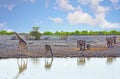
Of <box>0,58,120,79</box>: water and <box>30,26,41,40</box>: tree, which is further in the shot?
<box>30,26,41,40</box>: tree

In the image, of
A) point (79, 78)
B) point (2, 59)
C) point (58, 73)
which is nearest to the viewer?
point (79, 78)

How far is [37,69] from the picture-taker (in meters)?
17.7

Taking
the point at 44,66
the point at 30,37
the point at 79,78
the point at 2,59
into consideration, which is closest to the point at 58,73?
the point at 79,78

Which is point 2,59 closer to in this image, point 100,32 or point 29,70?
point 29,70

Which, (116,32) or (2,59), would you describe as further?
(116,32)

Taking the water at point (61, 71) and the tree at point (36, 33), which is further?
the tree at point (36, 33)

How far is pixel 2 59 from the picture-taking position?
2259 centimetres

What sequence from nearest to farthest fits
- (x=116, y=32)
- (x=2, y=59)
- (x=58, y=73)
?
(x=58, y=73)
(x=2, y=59)
(x=116, y=32)

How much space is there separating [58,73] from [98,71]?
179cm

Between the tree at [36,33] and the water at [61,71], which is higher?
the tree at [36,33]

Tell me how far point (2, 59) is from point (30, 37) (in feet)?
81.8

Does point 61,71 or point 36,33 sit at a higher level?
point 36,33

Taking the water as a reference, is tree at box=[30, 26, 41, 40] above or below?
above

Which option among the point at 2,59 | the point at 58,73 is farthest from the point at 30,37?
the point at 58,73
